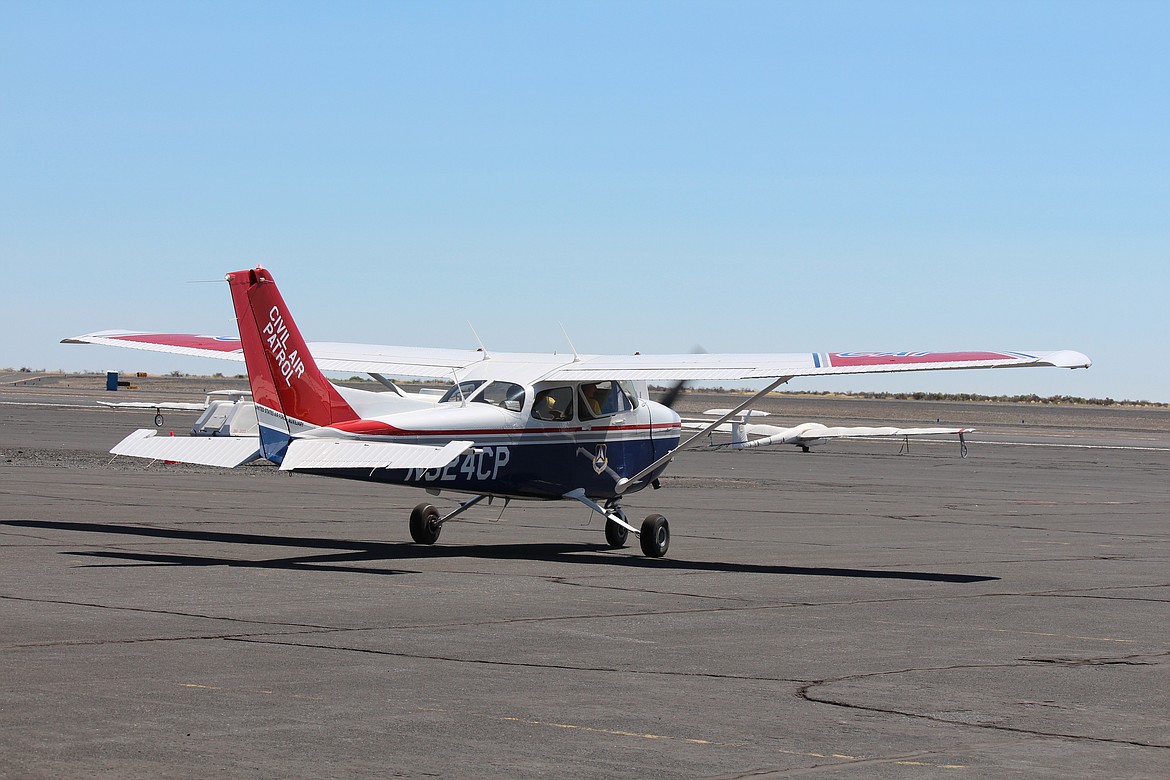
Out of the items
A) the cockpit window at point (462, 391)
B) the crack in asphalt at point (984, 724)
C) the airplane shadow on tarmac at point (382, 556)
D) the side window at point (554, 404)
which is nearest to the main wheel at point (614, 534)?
the airplane shadow on tarmac at point (382, 556)

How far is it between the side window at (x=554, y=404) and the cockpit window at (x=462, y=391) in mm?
798

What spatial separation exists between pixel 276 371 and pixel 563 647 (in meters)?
7.18

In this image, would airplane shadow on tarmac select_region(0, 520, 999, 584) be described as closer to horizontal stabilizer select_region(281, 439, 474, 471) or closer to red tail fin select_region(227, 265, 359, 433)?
horizontal stabilizer select_region(281, 439, 474, 471)

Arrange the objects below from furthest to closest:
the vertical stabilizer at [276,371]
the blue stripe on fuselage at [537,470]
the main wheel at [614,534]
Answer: the main wheel at [614,534] → the blue stripe on fuselage at [537,470] → the vertical stabilizer at [276,371]

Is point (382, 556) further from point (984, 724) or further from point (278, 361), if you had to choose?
point (984, 724)

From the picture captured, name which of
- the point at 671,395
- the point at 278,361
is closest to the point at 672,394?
the point at 671,395

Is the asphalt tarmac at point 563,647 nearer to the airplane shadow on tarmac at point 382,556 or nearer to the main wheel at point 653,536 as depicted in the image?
the airplane shadow on tarmac at point 382,556

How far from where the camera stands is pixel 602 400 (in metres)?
20.1

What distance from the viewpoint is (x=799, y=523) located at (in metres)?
25.3

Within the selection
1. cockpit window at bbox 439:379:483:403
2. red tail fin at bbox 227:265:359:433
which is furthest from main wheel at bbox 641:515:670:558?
red tail fin at bbox 227:265:359:433

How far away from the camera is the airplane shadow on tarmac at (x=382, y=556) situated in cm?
1631

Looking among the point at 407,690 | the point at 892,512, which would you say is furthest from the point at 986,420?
the point at 407,690

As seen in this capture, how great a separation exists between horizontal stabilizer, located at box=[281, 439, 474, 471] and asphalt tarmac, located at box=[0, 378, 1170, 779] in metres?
1.20

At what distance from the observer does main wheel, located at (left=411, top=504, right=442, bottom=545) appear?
762 inches
